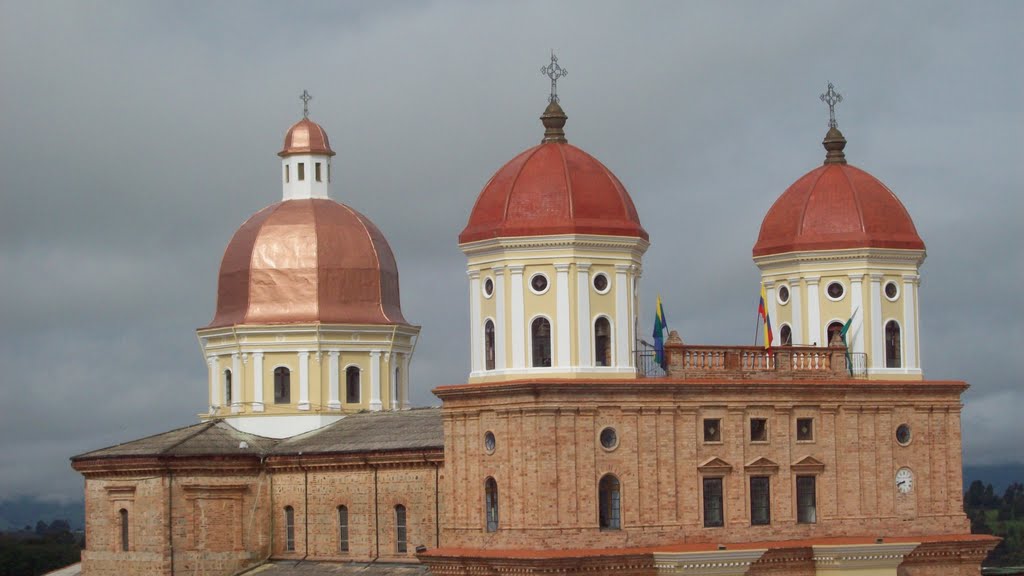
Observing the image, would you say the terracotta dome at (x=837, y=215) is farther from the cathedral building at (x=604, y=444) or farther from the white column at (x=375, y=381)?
the white column at (x=375, y=381)

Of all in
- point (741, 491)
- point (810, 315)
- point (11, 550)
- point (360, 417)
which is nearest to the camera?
point (741, 491)

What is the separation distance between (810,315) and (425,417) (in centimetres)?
1588

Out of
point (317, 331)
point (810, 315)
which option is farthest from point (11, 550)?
point (810, 315)

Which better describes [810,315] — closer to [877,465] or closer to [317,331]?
[877,465]

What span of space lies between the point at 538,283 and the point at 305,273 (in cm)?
2587

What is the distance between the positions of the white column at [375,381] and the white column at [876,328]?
80.3 feet

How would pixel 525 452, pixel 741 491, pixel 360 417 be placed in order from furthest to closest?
pixel 360 417, pixel 741 491, pixel 525 452

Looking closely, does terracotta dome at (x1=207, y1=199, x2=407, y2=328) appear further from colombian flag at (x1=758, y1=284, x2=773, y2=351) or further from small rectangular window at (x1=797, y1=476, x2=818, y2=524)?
small rectangular window at (x1=797, y1=476, x2=818, y2=524)

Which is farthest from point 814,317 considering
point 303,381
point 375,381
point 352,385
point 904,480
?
point 303,381

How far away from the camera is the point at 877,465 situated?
65500 millimetres

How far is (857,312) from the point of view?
67.4 metres

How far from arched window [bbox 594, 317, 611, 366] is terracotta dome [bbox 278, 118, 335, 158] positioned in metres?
30.1

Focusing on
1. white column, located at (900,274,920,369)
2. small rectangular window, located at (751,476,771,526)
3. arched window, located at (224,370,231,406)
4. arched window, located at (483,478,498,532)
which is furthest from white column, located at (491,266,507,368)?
arched window, located at (224,370,231,406)

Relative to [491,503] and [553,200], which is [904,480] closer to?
[491,503]
